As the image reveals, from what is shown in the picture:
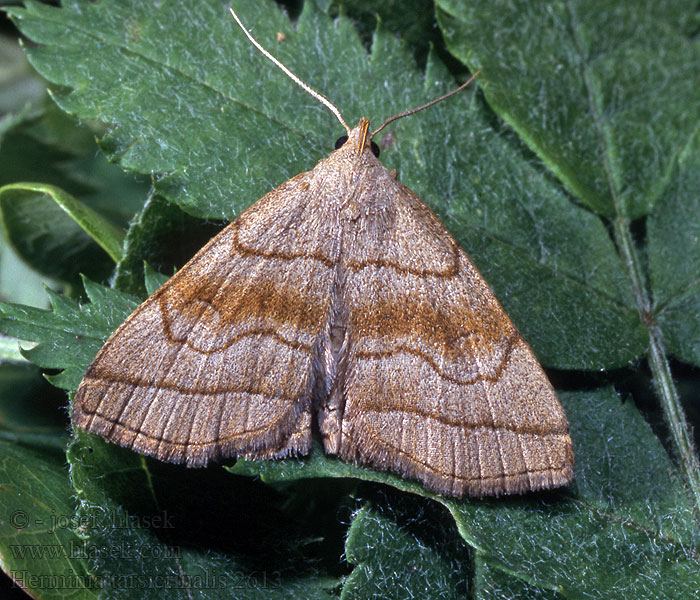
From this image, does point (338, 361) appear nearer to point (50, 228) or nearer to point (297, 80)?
point (297, 80)

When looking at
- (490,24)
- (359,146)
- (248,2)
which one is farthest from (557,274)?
(248,2)

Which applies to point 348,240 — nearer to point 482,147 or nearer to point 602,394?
point 482,147

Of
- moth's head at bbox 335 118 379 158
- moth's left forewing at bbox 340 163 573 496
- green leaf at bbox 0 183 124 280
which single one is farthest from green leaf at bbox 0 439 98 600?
moth's head at bbox 335 118 379 158

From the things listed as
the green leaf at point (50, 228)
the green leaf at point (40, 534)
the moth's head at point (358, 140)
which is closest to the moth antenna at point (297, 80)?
the moth's head at point (358, 140)

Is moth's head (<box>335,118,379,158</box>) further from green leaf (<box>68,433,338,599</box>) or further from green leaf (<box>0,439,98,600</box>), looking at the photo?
green leaf (<box>0,439,98,600</box>)

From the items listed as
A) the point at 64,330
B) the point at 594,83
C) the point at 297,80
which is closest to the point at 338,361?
the point at 64,330
